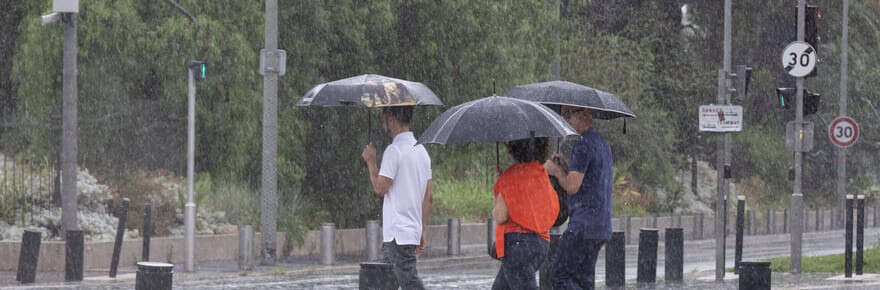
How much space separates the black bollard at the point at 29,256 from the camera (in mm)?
16844

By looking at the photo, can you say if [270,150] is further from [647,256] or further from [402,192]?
[402,192]

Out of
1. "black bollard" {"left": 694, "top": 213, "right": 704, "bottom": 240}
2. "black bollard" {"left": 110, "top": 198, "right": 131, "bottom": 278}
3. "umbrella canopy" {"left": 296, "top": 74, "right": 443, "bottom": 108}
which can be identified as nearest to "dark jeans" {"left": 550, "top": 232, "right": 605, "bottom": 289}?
"umbrella canopy" {"left": 296, "top": 74, "right": 443, "bottom": 108}

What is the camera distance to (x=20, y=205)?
2117cm

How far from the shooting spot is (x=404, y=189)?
9.92m

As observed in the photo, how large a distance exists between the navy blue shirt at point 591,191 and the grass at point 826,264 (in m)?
10.8

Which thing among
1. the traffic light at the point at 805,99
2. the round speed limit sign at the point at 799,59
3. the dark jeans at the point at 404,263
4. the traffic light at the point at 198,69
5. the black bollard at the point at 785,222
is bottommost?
the black bollard at the point at 785,222

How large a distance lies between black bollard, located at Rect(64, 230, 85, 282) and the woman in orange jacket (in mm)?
9272

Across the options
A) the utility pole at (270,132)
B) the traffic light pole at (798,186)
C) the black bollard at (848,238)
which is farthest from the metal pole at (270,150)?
the black bollard at (848,238)

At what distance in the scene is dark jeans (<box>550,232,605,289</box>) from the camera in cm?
989

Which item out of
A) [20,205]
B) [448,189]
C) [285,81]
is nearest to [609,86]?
[448,189]

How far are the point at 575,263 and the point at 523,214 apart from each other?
1170mm

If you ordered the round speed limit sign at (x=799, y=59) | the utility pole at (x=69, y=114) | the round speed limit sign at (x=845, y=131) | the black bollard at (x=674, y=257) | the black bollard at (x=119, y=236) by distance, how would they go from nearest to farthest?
the black bollard at (x=674, y=257)
the black bollard at (x=119, y=236)
the utility pole at (x=69, y=114)
the round speed limit sign at (x=799, y=59)
the round speed limit sign at (x=845, y=131)

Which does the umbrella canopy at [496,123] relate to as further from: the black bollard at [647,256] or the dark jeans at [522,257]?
the black bollard at [647,256]

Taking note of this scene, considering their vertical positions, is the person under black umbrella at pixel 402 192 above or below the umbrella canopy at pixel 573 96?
below
